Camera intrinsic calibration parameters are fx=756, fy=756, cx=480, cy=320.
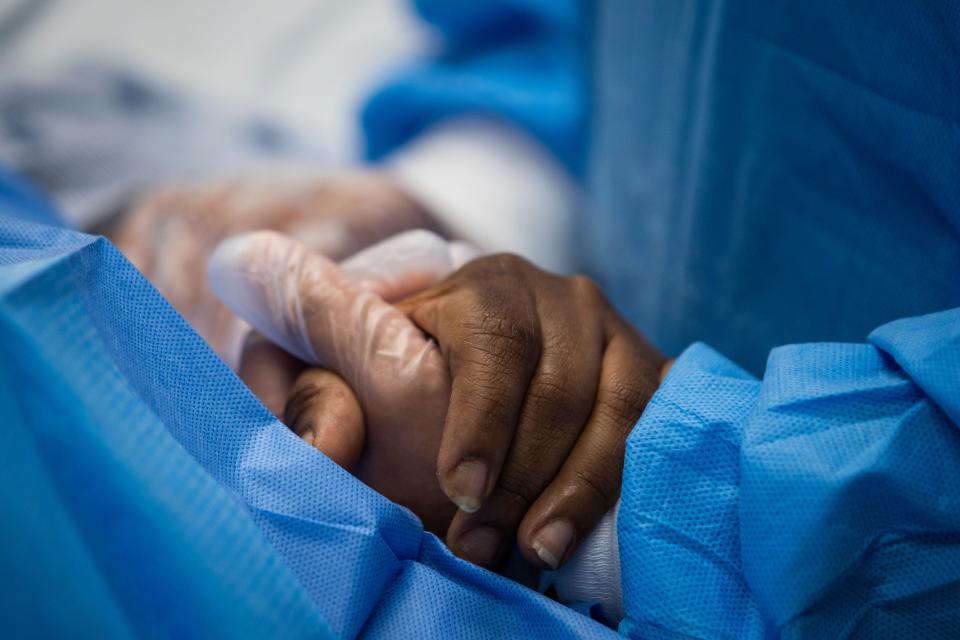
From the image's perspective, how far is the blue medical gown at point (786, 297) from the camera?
0.45 metres

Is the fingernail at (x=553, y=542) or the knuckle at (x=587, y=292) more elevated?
the knuckle at (x=587, y=292)

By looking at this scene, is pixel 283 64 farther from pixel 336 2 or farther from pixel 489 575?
pixel 489 575

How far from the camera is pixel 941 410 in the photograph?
46 cm

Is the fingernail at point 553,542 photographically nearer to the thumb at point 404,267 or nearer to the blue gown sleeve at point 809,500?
the blue gown sleeve at point 809,500

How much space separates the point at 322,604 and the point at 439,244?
0.35 meters

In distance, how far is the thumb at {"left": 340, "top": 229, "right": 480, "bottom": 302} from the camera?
2.24 feet

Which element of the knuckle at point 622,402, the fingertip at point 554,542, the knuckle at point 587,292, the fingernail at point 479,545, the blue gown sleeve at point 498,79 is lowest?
the fingernail at point 479,545

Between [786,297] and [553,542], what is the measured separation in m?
0.45

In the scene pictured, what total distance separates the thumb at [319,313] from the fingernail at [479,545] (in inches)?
4.8

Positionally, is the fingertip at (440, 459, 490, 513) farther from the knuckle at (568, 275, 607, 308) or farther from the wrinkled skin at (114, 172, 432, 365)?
the wrinkled skin at (114, 172, 432, 365)

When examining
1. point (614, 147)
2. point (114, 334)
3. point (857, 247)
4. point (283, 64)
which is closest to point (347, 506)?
point (114, 334)

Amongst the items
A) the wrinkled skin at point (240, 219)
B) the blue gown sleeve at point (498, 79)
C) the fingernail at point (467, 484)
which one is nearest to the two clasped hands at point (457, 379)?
the fingernail at point (467, 484)

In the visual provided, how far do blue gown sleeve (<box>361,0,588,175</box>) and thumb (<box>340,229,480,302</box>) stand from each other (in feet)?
1.86

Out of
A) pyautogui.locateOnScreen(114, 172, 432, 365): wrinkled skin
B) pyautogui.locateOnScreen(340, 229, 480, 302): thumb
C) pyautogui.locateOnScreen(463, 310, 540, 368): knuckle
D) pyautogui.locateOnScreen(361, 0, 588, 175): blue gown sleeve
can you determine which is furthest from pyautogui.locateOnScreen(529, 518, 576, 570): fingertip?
pyautogui.locateOnScreen(361, 0, 588, 175): blue gown sleeve
